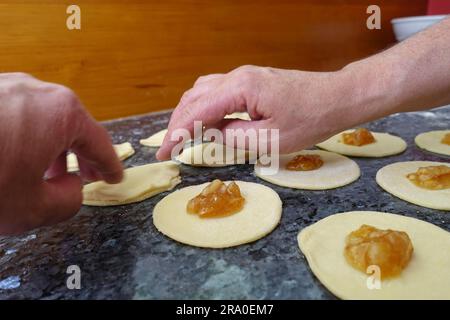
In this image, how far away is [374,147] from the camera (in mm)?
1597

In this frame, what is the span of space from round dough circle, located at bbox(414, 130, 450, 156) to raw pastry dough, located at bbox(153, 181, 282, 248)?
84cm

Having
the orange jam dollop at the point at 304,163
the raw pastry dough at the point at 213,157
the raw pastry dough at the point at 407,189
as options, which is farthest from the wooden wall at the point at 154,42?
the raw pastry dough at the point at 407,189

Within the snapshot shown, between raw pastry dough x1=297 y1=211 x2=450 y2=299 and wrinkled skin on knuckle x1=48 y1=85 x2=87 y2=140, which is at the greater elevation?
wrinkled skin on knuckle x1=48 y1=85 x2=87 y2=140

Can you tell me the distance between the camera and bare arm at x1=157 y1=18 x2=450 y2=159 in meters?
1.13

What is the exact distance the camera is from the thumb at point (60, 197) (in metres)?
0.83

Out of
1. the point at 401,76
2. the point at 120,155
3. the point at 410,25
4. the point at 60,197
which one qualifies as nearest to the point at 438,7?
the point at 410,25

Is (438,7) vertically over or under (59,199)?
over

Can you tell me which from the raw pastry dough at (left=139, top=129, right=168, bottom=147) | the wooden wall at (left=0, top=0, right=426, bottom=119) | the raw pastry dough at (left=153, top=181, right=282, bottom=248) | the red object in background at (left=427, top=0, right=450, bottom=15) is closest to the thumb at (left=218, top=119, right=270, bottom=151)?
the raw pastry dough at (left=153, top=181, right=282, bottom=248)

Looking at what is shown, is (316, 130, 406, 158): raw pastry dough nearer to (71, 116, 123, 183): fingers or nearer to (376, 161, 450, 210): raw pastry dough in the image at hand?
(376, 161, 450, 210): raw pastry dough

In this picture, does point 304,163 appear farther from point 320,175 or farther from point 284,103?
point 284,103

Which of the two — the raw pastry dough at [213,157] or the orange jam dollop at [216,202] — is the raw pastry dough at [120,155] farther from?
the orange jam dollop at [216,202]

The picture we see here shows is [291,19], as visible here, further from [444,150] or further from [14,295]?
[14,295]

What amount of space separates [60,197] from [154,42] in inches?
73.1

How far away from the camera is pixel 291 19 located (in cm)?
312
